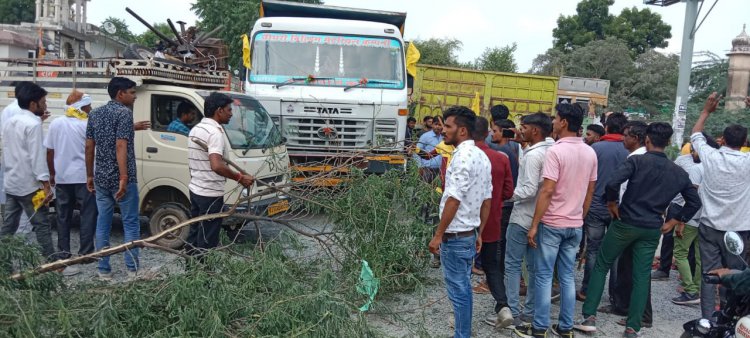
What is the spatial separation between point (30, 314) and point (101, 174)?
8.27 ft

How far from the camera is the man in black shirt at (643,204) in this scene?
454cm

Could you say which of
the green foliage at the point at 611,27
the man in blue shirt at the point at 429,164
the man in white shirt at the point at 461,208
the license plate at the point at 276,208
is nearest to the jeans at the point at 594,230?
the man in blue shirt at the point at 429,164

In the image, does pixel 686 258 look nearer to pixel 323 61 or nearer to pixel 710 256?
pixel 710 256

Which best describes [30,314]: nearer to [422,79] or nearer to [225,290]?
[225,290]

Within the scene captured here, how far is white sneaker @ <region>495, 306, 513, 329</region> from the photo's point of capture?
4.75 meters

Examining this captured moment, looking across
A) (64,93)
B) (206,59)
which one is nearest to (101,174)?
(64,93)

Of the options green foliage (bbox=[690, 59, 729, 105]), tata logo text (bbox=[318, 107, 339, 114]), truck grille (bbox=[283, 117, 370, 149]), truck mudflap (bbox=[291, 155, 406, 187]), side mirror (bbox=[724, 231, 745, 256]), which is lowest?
side mirror (bbox=[724, 231, 745, 256])

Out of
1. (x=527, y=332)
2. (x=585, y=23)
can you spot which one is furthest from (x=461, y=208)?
(x=585, y=23)

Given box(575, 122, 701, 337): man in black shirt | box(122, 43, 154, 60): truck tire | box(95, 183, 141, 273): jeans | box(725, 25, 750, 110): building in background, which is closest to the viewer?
box(575, 122, 701, 337): man in black shirt

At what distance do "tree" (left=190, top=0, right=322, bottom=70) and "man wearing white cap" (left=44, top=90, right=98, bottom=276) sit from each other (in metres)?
18.5

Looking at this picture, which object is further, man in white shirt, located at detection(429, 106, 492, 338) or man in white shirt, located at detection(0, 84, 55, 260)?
man in white shirt, located at detection(0, 84, 55, 260)

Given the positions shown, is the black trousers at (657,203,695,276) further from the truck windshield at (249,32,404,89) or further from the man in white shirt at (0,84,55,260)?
the man in white shirt at (0,84,55,260)

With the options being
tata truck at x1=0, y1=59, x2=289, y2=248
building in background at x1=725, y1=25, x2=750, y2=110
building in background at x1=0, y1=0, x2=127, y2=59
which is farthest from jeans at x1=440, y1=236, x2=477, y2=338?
building in background at x1=0, y1=0, x2=127, y2=59

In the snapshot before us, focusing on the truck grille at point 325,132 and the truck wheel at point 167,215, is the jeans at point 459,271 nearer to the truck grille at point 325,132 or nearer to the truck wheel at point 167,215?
the truck wheel at point 167,215
